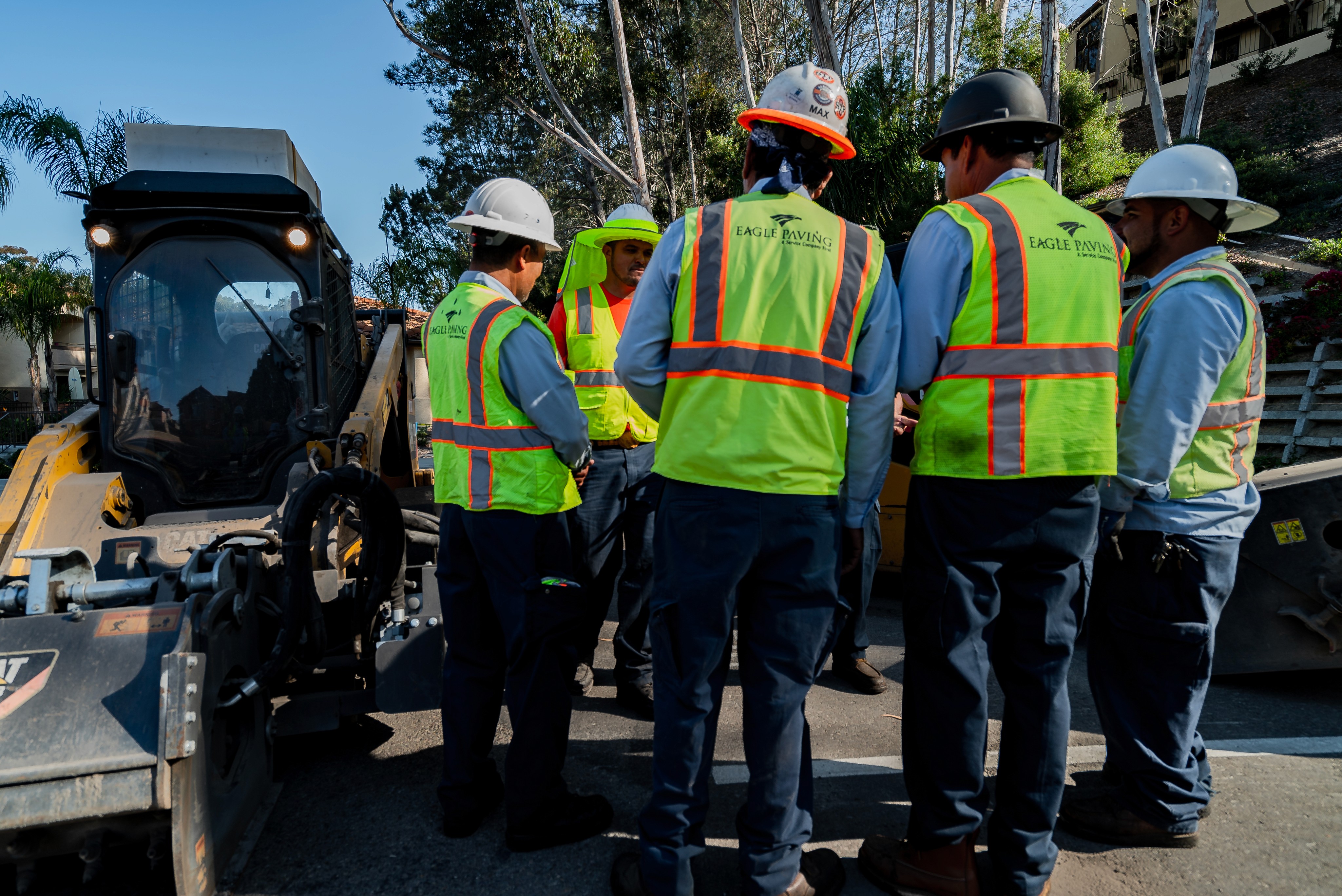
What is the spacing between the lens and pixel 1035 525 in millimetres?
2252

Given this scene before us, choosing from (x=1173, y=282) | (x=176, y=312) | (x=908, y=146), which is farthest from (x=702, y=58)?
(x=1173, y=282)

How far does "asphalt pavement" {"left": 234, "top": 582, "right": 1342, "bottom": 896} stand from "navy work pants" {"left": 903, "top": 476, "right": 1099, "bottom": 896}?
0.32m

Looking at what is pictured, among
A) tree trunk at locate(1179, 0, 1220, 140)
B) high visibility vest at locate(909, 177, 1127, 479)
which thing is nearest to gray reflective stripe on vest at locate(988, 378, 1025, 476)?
high visibility vest at locate(909, 177, 1127, 479)

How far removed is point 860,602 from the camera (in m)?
3.83

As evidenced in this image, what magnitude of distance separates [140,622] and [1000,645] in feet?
8.45

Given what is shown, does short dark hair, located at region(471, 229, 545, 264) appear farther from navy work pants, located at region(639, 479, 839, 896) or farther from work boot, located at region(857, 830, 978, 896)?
work boot, located at region(857, 830, 978, 896)

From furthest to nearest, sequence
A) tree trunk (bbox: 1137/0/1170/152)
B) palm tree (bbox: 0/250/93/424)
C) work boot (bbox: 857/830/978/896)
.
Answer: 1. palm tree (bbox: 0/250/93/424)
2. tree trunk (bbox: 1137/0/1170/152)
3. work boot (bbox: 857/830/978/896)

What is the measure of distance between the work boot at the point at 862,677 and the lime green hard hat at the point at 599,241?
2390mm

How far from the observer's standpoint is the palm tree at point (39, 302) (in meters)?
19.8

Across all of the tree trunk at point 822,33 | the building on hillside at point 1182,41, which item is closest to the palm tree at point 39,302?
the tree trunk at point 822,33

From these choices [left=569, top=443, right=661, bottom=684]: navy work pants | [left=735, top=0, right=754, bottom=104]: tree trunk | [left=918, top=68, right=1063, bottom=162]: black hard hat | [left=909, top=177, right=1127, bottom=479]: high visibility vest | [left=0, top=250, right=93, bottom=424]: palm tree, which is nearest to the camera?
[left=909, top=177, right=1127, bottom=479]: high visibility vest

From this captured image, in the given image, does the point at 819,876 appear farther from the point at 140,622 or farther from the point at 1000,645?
the point at 140,622

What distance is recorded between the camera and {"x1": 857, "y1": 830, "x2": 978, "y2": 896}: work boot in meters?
2.35

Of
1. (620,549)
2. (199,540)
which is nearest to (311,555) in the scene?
(199,540)
